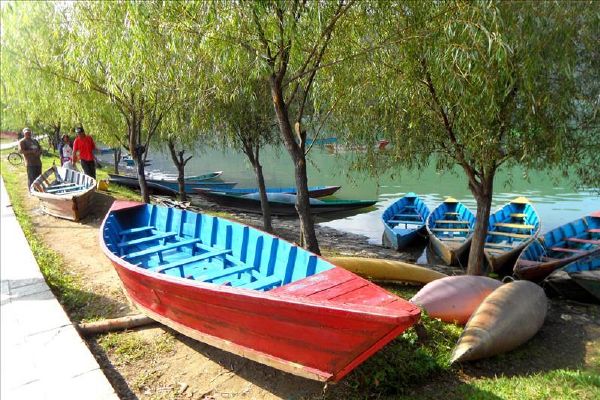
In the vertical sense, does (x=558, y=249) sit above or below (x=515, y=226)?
below

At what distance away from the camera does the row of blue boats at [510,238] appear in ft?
27.4

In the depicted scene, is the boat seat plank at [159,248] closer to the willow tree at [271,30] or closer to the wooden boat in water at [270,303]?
the wooden boat in water at [270,303]

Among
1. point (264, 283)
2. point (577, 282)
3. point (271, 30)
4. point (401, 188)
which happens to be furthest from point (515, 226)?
point (401, 188)

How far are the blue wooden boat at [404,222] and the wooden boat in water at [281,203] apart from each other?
2908 millimetres

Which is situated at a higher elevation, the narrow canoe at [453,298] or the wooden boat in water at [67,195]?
the wooden boat in water at [67,195]

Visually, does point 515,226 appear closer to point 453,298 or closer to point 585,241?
point 585,241

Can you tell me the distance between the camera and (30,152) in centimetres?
1242

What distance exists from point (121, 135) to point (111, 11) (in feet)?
32.5

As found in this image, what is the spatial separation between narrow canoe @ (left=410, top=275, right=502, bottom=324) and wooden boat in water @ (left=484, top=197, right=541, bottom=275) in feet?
11.9

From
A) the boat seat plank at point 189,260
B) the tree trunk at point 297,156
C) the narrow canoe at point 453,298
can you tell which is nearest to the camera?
the boat seat plank at point 189,260

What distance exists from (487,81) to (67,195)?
954 cm

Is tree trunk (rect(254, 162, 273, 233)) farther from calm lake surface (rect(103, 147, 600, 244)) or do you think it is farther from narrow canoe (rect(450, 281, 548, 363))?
narrow canoe (rect(450, 281, 548, 363))

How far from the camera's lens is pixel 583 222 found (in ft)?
33.6

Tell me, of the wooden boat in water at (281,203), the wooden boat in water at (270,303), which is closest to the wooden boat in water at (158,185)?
the wooden boat in water at (281,203)
